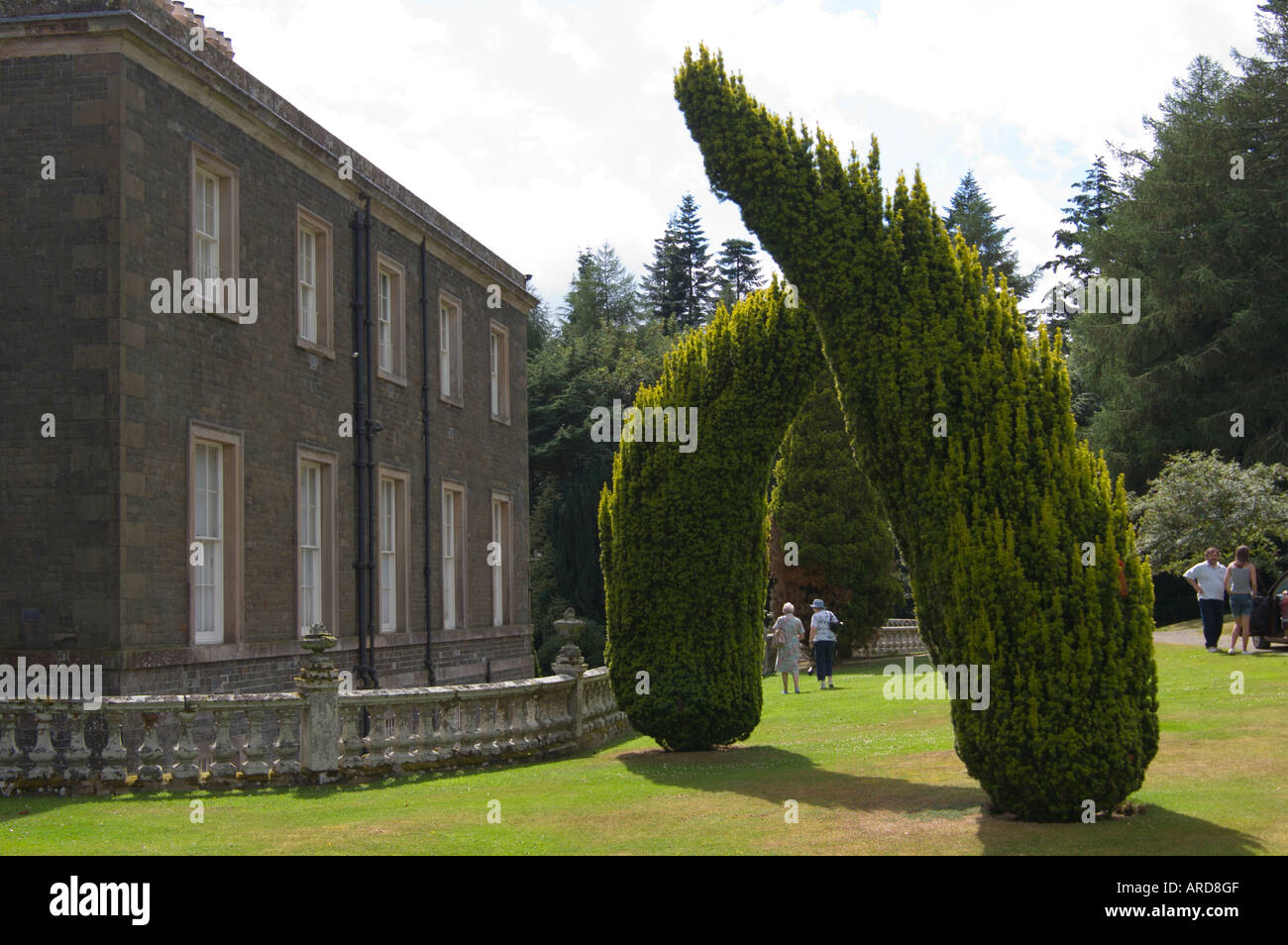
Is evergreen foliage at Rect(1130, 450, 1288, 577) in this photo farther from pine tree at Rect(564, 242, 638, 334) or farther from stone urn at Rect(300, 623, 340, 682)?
pine tree at Rect(564, 242, 638, 334)

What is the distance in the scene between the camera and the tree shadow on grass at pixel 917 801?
8.12m

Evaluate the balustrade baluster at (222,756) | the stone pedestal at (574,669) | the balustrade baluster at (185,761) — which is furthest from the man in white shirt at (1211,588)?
the balustrade baluster at (185,761)

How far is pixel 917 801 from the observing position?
10.3 meters

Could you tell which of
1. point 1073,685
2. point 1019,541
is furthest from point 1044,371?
point 1073,685

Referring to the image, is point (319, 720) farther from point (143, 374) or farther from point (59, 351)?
point (59, 351)

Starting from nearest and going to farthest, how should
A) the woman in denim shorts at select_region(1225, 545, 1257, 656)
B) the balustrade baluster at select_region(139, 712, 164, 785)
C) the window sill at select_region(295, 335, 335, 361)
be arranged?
the balustrade baluster at select_region(139, 712, 164, 785) → the window sill at select_region(295, 335, 335, 361) → the woman in denim shorts at select_region(1225, 545, 1257, 656)

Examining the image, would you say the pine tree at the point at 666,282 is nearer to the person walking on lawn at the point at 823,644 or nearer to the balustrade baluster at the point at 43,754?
the person walking on lawn at the point at 823,644

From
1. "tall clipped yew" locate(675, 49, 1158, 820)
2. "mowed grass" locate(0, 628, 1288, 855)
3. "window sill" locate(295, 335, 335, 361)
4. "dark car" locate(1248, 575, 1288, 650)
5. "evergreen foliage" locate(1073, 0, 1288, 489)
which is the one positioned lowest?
"mowed grass" locate(0, 628, 1288, 855)

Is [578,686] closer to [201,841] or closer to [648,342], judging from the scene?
[201,841]

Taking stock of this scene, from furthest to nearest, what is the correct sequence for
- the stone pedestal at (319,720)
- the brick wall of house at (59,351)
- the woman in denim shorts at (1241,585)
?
the woman in denim shorts at (1241,585), the brick wall of house at (59,351), the stone pedestal at (319,720)

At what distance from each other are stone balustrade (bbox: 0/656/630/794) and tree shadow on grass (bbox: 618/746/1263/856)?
214 centimetres

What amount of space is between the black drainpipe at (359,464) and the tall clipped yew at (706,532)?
23.1 feet

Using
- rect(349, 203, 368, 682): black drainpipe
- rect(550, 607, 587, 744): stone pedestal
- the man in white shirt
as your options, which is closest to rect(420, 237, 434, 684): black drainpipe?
rect(349, 203, 368, 682): black drainpipe

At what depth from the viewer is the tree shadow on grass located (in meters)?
8.12
